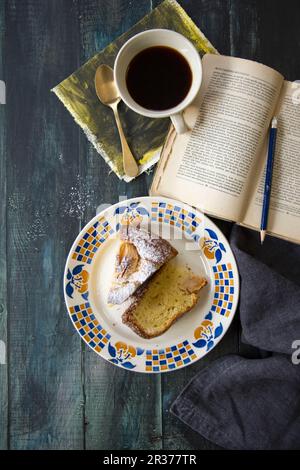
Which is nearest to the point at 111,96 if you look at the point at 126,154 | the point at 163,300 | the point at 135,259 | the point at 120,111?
the point at 120,111

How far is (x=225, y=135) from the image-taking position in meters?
1.25

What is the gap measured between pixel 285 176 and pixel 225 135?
7.5 inches

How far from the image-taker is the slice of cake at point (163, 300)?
1237 millimetres

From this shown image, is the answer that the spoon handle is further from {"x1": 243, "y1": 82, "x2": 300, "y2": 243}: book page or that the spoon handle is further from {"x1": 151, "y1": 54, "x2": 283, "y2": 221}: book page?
{"x1": 243, "y1": 82, "x2": 300, "y2": 243}: book page

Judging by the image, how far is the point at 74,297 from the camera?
4.13ft

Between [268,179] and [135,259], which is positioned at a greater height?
[268,179]

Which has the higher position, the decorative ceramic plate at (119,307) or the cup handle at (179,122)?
the cup handle at (179,122)

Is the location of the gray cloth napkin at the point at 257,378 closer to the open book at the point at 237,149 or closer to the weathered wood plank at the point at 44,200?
the open book at the point at 237,149

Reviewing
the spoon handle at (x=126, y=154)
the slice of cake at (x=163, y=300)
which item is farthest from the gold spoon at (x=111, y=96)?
the slice of cake at (x=163, y=300)

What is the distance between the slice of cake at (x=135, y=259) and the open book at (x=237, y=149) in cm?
13

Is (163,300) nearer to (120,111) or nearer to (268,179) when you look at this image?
(268,179)

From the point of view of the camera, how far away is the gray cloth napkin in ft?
4.09

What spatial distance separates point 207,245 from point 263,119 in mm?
353
